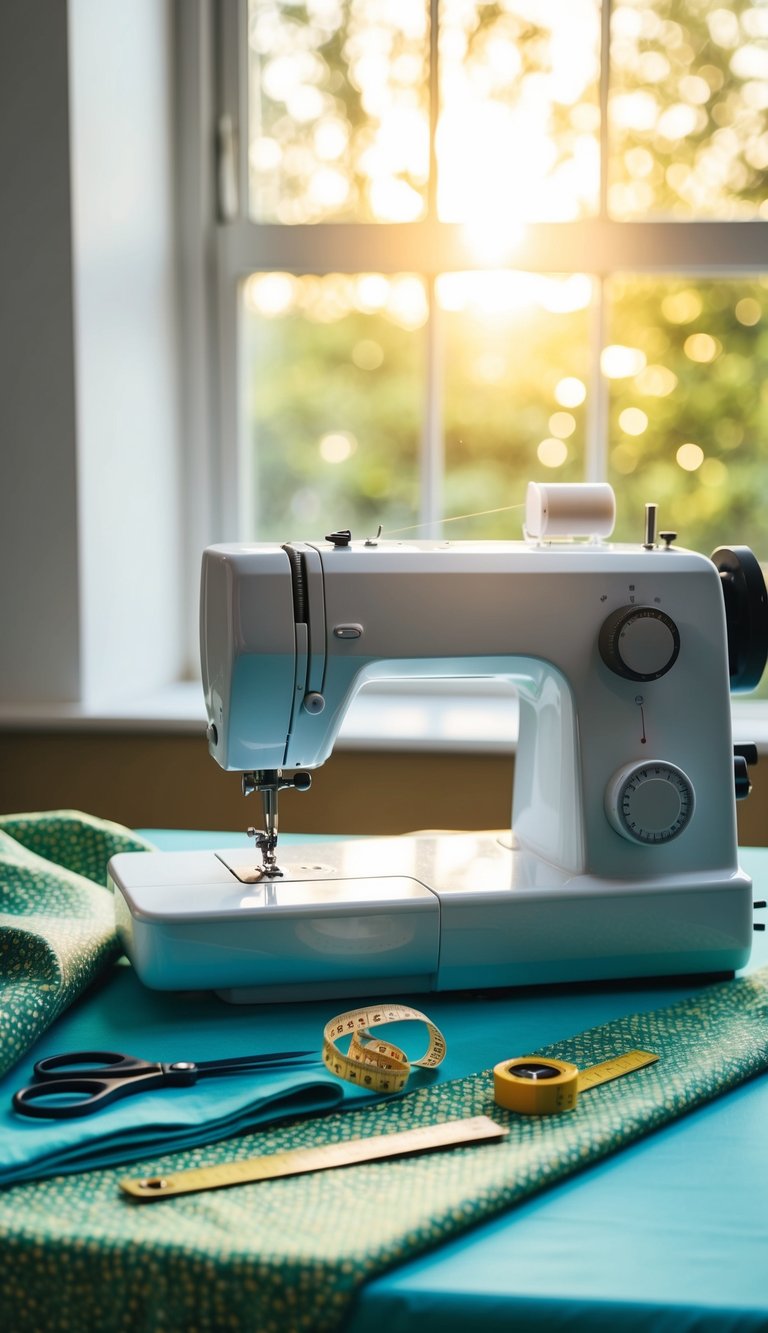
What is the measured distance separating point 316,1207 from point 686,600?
0.71 metres

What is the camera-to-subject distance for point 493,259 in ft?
8.84

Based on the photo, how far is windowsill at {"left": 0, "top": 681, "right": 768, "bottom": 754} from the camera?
2.41m

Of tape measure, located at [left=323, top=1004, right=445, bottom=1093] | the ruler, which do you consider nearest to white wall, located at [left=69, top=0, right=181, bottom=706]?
tape measure, located at [left=323, top=1004, right=445, bottom=1093]

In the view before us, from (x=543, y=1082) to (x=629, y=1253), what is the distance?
20 cm

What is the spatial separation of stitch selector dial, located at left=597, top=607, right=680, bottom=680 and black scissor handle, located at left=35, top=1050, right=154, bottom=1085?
0.58 m

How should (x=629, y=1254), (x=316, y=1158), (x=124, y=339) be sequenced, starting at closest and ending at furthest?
(x=629, y=1254) → (x=316, y=1158) → (x=124, y=339)

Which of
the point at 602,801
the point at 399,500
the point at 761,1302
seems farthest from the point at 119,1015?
the point at 399,500

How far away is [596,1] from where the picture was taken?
2.65 m

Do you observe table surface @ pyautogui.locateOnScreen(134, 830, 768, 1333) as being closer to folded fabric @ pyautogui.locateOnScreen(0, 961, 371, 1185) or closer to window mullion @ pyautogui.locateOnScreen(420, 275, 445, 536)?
folded fabric @ pyautogui.locateOnScreen(0, 961, 371, 1185)

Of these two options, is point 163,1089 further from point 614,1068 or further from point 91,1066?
point 614,1068

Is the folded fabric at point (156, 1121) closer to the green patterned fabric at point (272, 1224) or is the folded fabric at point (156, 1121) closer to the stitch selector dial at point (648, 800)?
the green patterned fabric at point (272, 1224)

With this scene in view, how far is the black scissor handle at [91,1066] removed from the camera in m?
1.00

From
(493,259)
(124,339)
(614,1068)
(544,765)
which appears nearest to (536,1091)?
(614,1068)

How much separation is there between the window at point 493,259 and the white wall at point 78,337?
28cm
